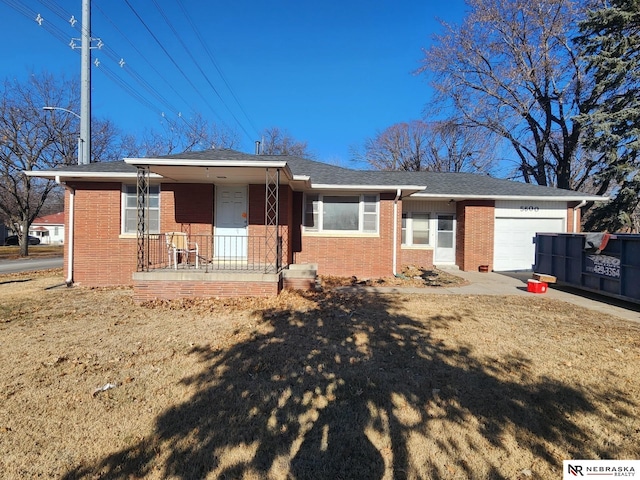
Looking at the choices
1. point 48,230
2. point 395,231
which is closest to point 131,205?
point 395,231

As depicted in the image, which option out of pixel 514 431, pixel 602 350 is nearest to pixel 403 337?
pixel 514 431

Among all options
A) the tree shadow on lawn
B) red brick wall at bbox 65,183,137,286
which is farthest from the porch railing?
the tree shadow on lawn

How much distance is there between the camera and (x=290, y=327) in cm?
561

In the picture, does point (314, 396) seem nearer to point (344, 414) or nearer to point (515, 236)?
point (344, 414)

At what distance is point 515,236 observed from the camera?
1352 cm

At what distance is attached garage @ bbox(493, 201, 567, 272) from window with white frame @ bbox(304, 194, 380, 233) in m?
5.95

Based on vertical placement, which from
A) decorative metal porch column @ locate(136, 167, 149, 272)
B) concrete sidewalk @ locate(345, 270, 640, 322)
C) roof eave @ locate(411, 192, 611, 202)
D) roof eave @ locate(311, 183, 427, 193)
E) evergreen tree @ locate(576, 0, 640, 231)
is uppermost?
evergreen tree @ locate(576, 0, 640, 231)

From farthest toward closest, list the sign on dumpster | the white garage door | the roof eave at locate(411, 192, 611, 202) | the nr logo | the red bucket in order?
1. the white garage door
2. the roof eave at locate(411, 192, 611, 202)
3. the red bucket
4. the sign on dumpster
5. the nr logo

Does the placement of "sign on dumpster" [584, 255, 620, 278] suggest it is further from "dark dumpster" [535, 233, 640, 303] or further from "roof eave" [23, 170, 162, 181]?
"roof eave" [23, 170, 162, 181]

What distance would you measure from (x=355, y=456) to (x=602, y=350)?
428cm

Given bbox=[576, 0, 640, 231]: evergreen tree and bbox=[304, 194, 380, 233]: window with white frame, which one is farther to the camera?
bbox=[576, 0, 640, 231]: evergreen tree

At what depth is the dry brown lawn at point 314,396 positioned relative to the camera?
2.48 m

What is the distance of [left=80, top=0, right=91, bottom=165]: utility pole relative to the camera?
14.0 m

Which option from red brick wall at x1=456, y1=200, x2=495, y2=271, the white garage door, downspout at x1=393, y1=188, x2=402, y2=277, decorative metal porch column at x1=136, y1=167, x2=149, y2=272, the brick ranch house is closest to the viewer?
decorative metal porch column at x1=136, y1=167, x2=149, y2=272
